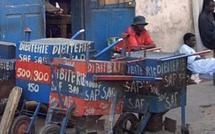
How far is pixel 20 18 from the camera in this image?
877 centimetres

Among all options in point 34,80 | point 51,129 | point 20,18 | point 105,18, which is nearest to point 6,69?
point 34,80

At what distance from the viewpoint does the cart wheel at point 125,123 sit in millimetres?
6797

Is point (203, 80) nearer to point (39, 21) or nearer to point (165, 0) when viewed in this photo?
point (165, 0)

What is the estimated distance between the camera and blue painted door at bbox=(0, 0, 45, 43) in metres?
8.53

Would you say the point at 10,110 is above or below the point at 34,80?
below

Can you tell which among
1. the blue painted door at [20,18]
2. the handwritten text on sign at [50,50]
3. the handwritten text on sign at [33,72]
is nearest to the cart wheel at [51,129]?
the handwritten text on sign at [33,72]

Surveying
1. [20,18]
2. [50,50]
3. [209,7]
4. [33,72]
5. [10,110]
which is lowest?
[10,110]

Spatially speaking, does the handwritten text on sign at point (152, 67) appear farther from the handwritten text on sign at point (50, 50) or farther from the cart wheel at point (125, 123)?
the cart wheel at point (125, 123)

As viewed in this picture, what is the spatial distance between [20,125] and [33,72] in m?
0.60

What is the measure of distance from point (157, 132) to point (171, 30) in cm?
514

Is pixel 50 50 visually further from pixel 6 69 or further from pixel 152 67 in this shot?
pixel 152 67

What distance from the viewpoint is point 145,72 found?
6.25 meters

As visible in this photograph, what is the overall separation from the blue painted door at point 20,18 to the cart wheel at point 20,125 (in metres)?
2.32

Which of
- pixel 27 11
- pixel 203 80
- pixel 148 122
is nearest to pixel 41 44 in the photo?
pixel 148 122
